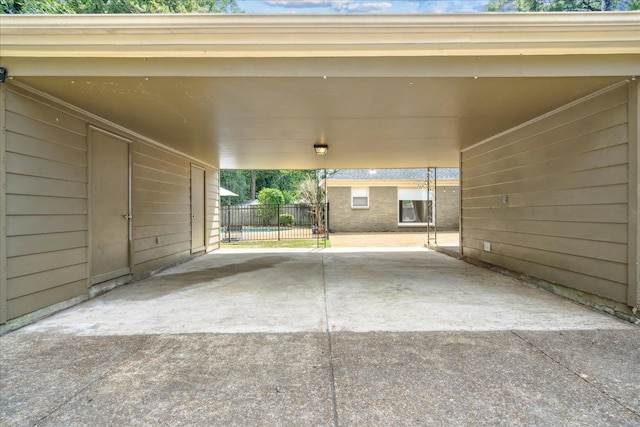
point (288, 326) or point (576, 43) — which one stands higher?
point (576, 43)

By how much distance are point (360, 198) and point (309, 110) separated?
435 inches

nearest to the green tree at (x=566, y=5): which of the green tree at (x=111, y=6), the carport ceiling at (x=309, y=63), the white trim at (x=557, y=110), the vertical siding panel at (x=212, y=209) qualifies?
the white trim at (x=557, y=110)

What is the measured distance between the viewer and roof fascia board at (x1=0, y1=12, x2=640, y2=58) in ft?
9.19

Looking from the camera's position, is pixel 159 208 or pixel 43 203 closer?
pixel 43 203

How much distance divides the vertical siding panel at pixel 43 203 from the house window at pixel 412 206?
13.0 m

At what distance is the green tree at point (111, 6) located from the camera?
7.99 meters

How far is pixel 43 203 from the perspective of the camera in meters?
3.43

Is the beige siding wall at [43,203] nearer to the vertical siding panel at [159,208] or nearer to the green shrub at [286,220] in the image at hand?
the vertical siding panel at [159,208]

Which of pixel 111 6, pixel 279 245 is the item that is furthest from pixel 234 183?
pixel 279 245

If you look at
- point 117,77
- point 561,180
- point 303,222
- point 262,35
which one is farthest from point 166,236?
point 303,222

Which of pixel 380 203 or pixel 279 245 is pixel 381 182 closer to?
pixel 380 203

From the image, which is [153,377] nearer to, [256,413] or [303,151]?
[256,413]

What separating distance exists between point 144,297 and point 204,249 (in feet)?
15.6

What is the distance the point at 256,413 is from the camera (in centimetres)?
178
